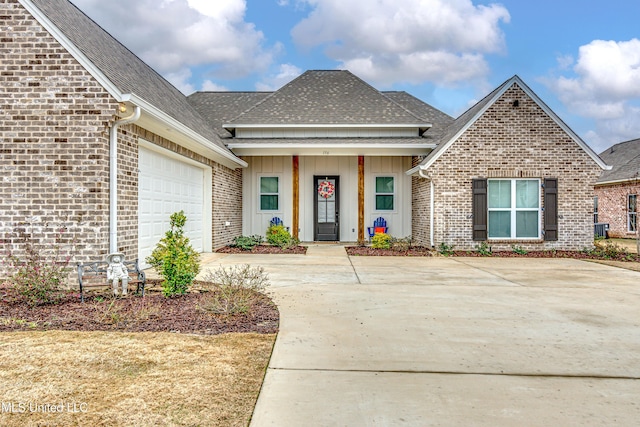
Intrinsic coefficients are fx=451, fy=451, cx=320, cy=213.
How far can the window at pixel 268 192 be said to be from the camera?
672 inches

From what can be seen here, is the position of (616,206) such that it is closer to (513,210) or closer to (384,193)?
(513,210)

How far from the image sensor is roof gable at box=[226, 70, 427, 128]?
51.4 ft

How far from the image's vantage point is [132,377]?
351 centimetres

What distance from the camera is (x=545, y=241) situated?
13.6 m

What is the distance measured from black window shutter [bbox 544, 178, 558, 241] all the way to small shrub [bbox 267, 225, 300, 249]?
26.0ft

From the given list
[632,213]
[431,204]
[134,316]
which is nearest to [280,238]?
[431,204]

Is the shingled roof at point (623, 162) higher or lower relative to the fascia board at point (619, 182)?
higher

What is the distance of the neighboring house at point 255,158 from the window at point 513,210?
41 mm

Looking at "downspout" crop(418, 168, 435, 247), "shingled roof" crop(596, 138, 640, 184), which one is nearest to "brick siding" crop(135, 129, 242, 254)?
"downspout" crop(418, 168, 435, 247)

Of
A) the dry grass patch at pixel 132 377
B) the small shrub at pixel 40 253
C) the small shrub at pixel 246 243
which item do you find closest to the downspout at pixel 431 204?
the small shrub at pixel 246 243

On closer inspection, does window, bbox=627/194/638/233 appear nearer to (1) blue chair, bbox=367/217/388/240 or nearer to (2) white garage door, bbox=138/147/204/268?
(1) blue chair, bbox=367/217/388/240

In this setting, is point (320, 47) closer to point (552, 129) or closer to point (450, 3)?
point (450, 3)

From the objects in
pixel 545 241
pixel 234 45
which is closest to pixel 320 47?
pixel 234 45

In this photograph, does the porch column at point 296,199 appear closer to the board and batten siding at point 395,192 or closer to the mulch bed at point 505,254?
the board and batten siding at point 395,192
